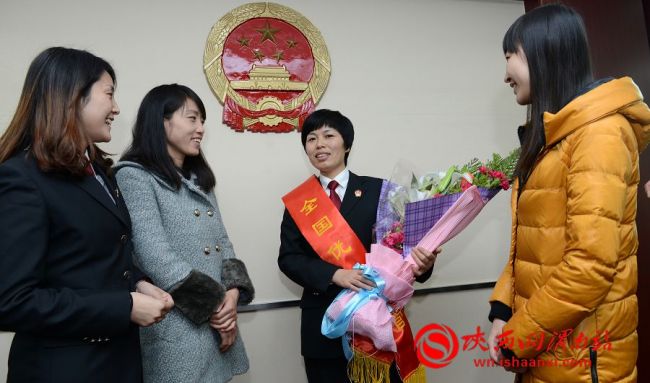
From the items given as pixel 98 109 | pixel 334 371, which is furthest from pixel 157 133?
pixel 334 371

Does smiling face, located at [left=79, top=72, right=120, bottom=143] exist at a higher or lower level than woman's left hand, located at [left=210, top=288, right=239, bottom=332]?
higher

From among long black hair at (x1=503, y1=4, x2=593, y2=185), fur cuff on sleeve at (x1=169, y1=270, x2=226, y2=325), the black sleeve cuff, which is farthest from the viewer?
fur cuff on sleeve at (x1=169, y1=270, x2=226, y2=325)

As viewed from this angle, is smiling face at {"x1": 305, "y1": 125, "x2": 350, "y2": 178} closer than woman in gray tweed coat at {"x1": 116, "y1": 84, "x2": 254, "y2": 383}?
No

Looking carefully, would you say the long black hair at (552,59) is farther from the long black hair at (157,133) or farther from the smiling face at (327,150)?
the long black hair at (157,133)

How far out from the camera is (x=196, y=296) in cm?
136

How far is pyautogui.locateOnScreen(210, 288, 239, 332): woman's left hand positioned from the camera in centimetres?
142

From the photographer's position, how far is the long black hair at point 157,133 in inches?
58.2

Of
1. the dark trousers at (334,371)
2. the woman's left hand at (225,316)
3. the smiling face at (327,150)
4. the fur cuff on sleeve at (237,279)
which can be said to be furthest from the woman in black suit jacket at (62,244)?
the smiling face at (327,150)

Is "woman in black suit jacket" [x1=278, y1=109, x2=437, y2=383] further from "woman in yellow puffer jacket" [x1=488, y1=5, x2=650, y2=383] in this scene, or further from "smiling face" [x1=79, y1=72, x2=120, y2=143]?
"smiling face" [x1=79, y1=72, x2=120, y2=143]

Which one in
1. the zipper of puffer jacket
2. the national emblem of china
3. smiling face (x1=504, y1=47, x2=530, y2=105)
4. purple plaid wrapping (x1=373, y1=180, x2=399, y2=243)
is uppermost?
the national emblem of china

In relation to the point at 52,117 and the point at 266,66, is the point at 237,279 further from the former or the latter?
the point at 266,66

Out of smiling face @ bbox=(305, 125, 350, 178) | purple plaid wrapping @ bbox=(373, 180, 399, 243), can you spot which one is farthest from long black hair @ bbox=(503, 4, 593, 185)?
smiling face @ bbox=(305, 125, 350, 178)

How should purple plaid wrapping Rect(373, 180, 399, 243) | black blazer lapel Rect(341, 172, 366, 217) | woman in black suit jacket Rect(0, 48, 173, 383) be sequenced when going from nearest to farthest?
woman in black suit jacket Rect(0, 48, 173, 383) → purple plaid wrapping Rect(373, 180, 399, 243) → black blazer lapel Rect(341, 172, 366, 217)

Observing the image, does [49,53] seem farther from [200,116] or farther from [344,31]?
[344,31]
